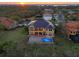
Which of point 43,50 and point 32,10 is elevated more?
point 32,10

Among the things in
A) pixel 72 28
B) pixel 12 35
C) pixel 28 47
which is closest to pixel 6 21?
pixel 12 35

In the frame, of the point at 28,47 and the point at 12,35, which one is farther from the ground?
the point at 12,35

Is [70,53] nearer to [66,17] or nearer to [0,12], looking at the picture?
[66,17]

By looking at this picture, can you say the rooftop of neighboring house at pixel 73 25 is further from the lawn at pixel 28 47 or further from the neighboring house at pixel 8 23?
the neighboring house at pixel 8 23

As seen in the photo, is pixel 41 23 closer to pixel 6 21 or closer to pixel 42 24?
pixel 42 24

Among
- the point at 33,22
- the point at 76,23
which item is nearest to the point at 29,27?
the point at 33,22
